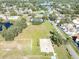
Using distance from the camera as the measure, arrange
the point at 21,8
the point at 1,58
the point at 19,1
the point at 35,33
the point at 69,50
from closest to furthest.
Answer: the point at 1,58 → the point at 69,50 → the point at 35,33 → the point at 21,8 → the point at 19,1

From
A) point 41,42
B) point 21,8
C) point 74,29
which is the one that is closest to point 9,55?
point 41,42

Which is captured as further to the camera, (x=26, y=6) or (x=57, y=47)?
(x=26, y=6)

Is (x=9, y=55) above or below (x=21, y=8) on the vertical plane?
above

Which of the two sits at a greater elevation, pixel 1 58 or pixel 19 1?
pixel 1 58

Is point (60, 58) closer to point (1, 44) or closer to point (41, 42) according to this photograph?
point (41, 42)

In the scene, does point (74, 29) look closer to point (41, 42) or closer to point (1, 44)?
point (41, 42)

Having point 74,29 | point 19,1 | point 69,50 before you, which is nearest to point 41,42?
point 69,50

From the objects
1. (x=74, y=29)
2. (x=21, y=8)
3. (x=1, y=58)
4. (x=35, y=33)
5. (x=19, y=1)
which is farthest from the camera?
(x=19, y=1)

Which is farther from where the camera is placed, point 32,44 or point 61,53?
point 32,44

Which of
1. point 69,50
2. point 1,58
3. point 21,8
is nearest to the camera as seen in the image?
point 1,58
